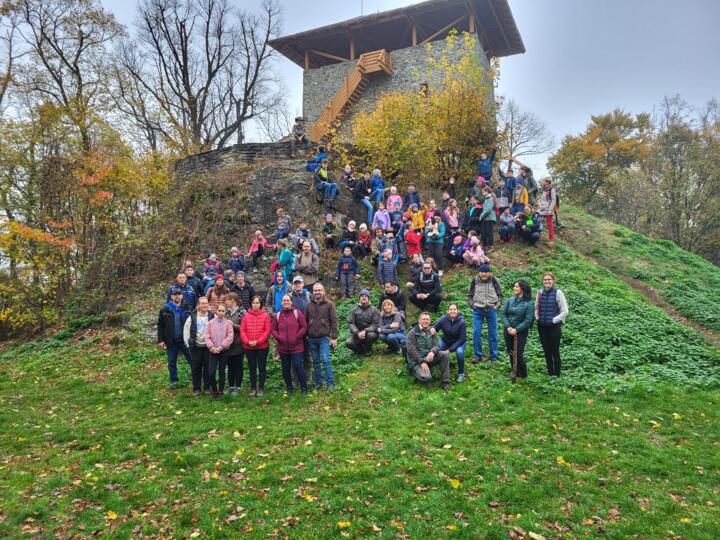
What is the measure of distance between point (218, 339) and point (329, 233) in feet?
24.2

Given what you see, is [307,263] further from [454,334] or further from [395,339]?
[454,334]

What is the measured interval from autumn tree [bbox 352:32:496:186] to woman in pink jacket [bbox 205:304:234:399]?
11826 mm

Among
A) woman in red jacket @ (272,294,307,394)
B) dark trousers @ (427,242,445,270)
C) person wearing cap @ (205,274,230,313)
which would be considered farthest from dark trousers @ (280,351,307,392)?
dark trousers @ (427,242,445,270)

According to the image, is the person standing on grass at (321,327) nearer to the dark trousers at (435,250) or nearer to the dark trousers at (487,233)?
the dark trousers at (435,250)

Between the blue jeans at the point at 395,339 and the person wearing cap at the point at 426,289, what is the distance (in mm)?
1830

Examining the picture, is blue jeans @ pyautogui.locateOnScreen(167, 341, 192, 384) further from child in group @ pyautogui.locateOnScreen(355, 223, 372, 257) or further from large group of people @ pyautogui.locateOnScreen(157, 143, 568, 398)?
child in group @ pyautogui.locateOnScreen(355, 223, 372, 257)

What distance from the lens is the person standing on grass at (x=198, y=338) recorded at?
8.34 meters

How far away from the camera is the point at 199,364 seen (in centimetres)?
856

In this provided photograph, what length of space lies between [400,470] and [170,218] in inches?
591

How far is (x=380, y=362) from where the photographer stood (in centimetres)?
942

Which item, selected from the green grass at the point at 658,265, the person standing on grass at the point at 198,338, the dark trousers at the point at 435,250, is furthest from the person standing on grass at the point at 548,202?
the person standing on grass at the point at 198,338

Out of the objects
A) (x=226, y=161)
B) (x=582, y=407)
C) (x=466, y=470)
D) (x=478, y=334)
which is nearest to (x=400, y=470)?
(x=466, y=470)

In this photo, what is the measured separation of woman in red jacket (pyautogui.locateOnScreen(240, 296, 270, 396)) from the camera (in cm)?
823

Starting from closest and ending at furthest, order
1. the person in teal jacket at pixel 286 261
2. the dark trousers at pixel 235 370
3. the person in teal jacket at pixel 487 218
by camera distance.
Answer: the dark trousers at pixel 235 370
the person in teal jacket at pixel 286 261
the person in teal jacket at pixel 487 218
